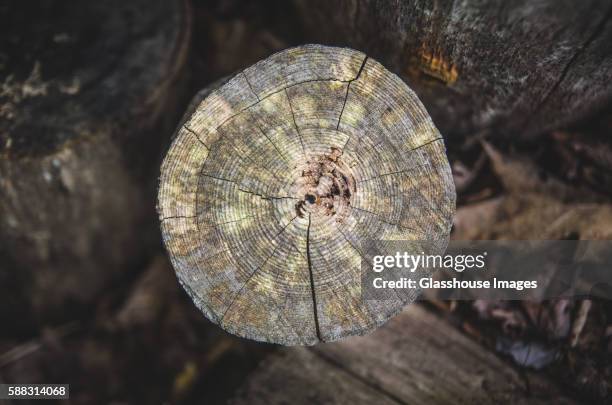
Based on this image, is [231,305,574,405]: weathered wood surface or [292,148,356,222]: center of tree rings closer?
[292,148,356,222]: center of tree rings

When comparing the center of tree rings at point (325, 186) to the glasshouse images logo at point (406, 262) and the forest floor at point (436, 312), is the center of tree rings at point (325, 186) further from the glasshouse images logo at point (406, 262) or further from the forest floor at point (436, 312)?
the forest floor at point (436, 312)

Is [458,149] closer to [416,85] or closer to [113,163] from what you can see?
[416,85]

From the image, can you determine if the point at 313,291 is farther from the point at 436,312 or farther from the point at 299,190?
the point at 436,312

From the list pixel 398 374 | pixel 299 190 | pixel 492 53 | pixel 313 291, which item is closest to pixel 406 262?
pixel 313 291

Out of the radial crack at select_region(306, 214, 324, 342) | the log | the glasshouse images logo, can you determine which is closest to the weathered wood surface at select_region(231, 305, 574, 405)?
the radial crack at select_region(306, 214, 324, 342)

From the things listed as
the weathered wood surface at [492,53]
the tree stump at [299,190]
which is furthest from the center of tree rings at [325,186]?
the weathered wood surface at [492,53]

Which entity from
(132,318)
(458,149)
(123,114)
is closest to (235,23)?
(123,114)

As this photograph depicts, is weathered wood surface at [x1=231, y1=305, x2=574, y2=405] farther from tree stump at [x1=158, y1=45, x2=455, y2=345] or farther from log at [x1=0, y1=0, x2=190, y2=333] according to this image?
log at [x1=0, y1=0, x2=190, y2=333]
